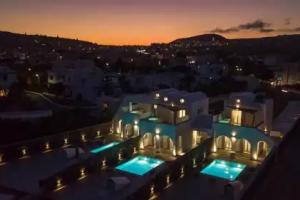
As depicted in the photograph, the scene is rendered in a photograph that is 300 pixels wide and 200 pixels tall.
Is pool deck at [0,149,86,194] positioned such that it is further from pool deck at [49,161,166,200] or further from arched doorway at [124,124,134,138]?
arched doorway at [124,124,134,138]

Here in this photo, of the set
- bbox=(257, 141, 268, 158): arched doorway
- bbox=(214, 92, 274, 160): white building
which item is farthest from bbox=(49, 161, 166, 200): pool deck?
bbox=(257, 141, 268, 158): arched doorway

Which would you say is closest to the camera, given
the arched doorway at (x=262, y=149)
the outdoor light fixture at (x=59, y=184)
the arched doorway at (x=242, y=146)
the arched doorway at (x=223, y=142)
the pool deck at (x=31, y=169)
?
the outdoor light fixture at (x=59, y=184)

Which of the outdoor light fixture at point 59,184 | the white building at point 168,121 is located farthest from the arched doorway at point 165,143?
the outdoor light fixture at point 59,184

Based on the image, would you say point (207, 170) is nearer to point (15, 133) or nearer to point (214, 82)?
point (15, 133)

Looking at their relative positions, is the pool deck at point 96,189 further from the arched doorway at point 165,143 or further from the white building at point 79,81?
the white building at point 79,81

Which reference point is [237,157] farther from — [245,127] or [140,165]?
[140,165]

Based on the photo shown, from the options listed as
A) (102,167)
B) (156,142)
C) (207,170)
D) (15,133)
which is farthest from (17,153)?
(207,170)
